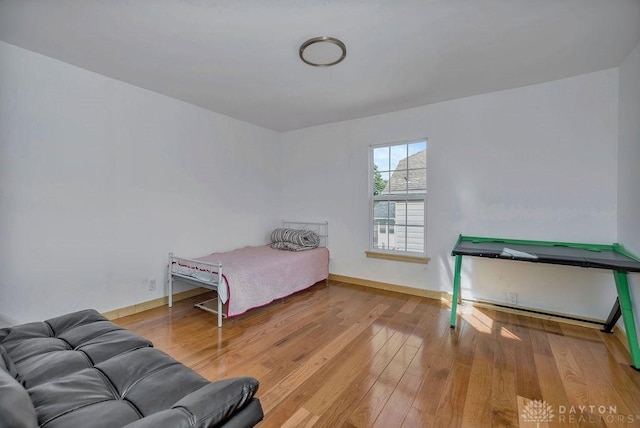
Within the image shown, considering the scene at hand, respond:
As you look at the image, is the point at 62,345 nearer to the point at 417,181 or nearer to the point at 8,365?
the point at 8,365

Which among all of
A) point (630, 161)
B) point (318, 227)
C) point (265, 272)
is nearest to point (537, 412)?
point (630, 161)

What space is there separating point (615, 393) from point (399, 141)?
112 inches

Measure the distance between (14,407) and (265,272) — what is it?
2.25 meters

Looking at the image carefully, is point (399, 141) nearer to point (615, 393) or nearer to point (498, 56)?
point (498, 56)

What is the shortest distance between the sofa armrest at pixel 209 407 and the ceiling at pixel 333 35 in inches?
78.7

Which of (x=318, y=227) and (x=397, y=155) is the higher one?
(x=397, y=155)

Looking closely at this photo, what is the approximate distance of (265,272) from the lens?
293 centimetres

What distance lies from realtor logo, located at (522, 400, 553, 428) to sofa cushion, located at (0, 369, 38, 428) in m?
2.08

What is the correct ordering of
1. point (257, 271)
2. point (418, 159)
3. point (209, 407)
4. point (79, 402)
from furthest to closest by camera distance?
1. point (418, 159)
2. point (257, 271)
3. point (79, 402)
4. point (209, 407)

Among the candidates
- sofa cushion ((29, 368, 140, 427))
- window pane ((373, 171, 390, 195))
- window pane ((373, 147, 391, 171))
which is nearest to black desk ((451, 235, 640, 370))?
window pane ((373, 171, 390, 195))

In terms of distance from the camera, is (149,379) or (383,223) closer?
(149,379)

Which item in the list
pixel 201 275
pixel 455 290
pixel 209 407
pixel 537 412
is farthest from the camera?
pixel 201 275

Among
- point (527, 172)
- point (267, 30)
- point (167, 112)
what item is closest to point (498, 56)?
point (527, 172)

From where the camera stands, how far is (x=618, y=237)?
239 centimetres
